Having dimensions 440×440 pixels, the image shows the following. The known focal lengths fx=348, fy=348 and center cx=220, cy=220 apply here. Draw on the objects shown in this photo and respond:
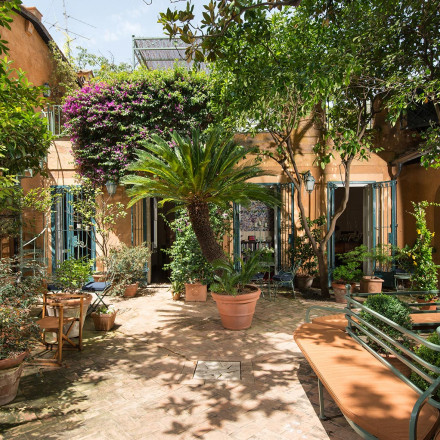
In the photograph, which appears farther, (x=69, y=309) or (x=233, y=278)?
(x=233, y=278)

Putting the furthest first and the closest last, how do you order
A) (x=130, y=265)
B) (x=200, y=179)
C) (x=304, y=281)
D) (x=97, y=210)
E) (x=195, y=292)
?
(x=97, y=210) → (x=304, y=281) → (x=130, y=265) → (x=195, y=292) → (x=200, y=179)

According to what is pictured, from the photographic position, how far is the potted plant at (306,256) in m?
8.75

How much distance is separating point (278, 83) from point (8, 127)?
12.1 ft

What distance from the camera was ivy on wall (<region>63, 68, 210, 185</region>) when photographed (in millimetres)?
8961

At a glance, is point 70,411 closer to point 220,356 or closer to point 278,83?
point 220,356

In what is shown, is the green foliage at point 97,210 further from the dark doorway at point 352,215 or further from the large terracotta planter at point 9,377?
the dark doorway at point 352,215

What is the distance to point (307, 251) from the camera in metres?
8.75

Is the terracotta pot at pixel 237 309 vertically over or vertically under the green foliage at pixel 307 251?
under

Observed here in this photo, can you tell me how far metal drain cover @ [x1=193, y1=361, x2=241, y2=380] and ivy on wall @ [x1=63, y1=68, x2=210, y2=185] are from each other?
19.5 ft

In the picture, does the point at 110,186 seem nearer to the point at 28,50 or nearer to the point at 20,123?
the point at 20,123

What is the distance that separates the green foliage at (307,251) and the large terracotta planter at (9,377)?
638 centimetres

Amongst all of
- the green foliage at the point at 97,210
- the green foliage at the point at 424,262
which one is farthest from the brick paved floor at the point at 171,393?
the green foliage at the point at 97,210

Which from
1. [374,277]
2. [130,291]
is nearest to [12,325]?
[130,291]

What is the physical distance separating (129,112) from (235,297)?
229 inches
